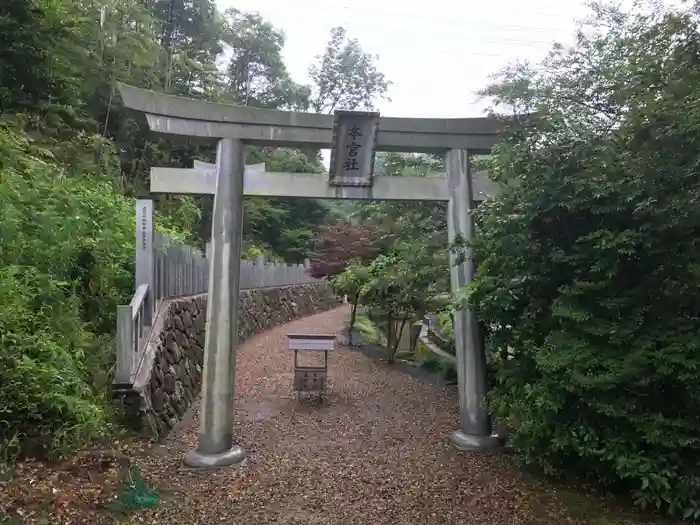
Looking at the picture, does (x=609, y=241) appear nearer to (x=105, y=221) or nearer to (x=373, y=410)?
(x=373, y=410)

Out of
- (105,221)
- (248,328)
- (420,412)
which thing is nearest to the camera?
(105,221)

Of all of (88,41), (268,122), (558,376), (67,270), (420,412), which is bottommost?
(420,412)

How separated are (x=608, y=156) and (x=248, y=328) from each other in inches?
474

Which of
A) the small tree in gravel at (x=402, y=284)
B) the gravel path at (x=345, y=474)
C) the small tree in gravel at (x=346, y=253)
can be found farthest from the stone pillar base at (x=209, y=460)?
the small tree in gravel at (x=346, y=253)

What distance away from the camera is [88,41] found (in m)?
13.7

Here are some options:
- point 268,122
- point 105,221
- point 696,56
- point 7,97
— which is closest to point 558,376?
point 696,56

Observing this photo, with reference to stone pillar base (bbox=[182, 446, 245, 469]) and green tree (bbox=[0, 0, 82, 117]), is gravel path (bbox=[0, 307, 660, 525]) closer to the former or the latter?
stone pillar base (bbox=[182, 446, 245, 469])

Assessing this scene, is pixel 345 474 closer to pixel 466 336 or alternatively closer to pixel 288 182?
pixel 466 336

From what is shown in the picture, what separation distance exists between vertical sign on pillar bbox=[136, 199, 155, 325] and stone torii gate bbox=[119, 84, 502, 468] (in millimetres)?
759

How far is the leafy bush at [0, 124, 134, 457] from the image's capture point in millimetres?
4312

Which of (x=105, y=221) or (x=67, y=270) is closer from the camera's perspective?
(x=67, y=270)

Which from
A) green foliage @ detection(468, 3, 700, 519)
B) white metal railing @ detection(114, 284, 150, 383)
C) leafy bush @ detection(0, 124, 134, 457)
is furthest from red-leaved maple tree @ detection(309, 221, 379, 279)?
green foliage @ detection(468, 3, 700, 519)

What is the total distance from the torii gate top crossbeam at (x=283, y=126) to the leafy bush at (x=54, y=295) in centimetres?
174

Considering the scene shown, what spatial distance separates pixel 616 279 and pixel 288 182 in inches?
135
